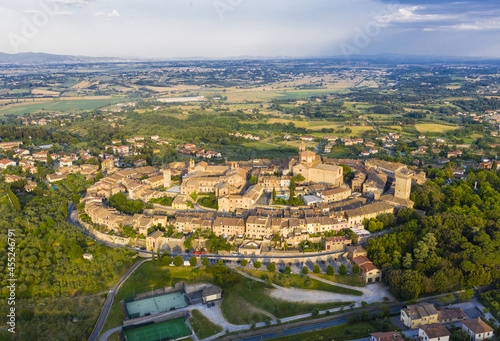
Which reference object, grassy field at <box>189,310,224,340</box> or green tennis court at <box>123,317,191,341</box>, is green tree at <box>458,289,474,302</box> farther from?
green tennis court at <box>123,317,191,341</box>

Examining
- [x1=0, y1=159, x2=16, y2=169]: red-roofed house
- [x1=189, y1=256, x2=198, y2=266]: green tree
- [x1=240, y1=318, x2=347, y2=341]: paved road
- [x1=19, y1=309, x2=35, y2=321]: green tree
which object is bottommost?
[x1=240, y1=318, x2=347, y2=341]: paved road

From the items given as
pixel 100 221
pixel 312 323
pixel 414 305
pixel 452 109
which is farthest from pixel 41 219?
pixel 452 109

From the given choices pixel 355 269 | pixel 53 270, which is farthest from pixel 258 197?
pixel 53 270

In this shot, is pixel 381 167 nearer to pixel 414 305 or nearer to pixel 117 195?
pixel 414 305

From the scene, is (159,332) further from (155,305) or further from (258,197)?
(258,197)

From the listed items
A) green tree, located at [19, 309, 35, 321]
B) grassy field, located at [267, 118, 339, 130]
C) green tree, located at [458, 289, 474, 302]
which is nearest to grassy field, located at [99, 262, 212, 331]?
green tree, located at [19, 309, 35, 321]

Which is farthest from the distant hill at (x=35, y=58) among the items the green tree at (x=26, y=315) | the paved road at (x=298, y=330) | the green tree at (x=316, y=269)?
the paved road at (x=298, y=330)
